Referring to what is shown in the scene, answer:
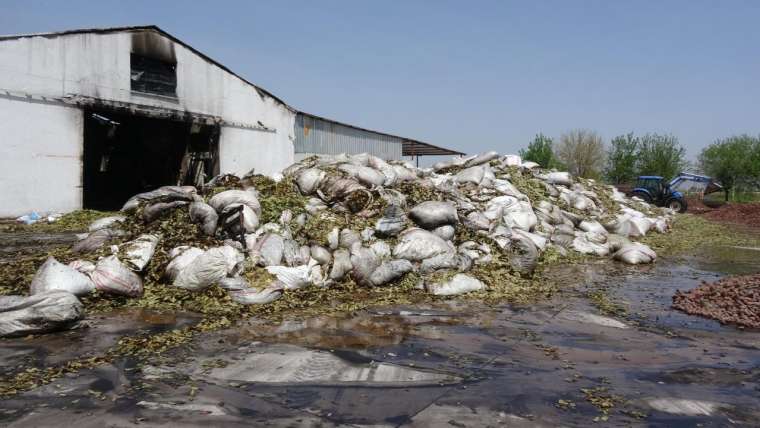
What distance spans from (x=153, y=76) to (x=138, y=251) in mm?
8356

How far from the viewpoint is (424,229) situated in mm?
6141

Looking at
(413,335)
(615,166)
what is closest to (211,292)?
(413,335)

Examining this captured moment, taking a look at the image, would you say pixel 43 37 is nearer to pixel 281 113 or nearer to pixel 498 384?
pixel 281 113

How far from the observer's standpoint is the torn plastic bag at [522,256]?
6.07m

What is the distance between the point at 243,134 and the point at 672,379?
1264 cm

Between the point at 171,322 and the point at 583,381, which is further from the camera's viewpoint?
the point at 171,322

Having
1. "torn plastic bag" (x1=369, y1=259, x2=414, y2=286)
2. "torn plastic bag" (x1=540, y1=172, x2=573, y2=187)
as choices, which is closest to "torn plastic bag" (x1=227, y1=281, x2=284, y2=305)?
"torn plastic bag" (x1=369, y1=259, x2=414, y2=286)

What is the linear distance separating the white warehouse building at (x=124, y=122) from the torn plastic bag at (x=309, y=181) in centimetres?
678

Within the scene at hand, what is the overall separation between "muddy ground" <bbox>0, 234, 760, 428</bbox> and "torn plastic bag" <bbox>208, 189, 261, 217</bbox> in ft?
5.91

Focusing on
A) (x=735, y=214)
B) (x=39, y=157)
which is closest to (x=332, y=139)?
(x=39, y=157)

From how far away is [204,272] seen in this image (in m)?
4.65

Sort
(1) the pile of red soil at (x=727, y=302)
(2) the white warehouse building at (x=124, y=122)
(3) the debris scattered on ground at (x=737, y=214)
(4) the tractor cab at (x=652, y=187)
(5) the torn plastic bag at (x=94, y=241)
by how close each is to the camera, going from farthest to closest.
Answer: (4) the tractor cab at (x=652, y=187)
(3) the debris scattered on ground at (x=737, y=214)
(2) the white warehouse building at (x=124, y=122)
(5) the torn plastic bag at (x=94, y=241)
(1) the pile of red soil at (x=727, y=302)

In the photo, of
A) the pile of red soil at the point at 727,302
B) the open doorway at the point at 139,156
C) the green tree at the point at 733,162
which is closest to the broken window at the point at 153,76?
the open doorway at the point at 139,156

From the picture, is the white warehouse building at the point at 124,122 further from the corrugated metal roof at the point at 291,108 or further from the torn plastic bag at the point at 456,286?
the torn plastic bag at the point at 456,286
